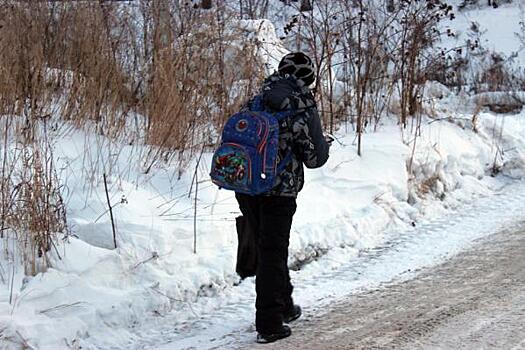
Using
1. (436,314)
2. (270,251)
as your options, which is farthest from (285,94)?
(436,314)

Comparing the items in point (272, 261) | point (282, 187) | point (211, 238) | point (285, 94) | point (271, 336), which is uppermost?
point (285, 94)

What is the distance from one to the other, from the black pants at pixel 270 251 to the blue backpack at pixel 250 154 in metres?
0.18

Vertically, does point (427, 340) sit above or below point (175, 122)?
below

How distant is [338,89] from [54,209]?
222 inches

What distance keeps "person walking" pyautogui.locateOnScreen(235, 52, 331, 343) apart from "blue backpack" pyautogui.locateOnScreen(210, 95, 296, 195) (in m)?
0.06

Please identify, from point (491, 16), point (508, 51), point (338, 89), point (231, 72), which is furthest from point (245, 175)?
point (491, 16)

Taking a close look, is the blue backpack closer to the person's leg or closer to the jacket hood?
the jacket hood

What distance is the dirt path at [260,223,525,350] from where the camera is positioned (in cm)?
471

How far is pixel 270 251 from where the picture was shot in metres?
4.84

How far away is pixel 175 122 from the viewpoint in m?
7.59

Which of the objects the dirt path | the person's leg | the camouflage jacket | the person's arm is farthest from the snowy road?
the person's arm

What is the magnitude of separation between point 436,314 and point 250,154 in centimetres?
167

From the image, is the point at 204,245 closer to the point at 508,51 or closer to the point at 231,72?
the point at 231,72

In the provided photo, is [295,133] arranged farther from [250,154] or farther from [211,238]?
[211,238]
